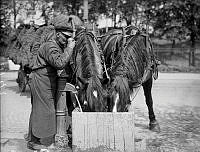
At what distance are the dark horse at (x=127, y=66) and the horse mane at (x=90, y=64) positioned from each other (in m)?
0.17

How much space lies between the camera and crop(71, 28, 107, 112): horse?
3520 mm

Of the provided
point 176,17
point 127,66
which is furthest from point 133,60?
point 176,17

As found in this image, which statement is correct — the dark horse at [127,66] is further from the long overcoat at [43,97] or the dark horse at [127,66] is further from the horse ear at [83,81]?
the long overcoat at [43,97]

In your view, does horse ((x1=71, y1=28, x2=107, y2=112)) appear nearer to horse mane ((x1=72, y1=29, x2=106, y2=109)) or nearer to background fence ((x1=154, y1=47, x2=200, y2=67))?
horse mane ((x1=72, y1=29, x2=106, y2=109))

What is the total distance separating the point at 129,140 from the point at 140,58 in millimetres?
1552

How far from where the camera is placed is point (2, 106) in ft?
25.8

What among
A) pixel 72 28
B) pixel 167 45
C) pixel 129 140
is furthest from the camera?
pixel 167 45

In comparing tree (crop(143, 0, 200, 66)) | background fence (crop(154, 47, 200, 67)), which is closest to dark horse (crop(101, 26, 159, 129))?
tree (crop(143, 0, 200, 66))

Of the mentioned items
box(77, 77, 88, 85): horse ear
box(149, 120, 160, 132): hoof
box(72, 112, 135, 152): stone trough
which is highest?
box(77, 77, 88, 85): horse ear

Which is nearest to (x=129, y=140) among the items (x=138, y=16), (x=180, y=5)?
(x=180, y=5)

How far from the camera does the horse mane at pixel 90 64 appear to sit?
140 inches

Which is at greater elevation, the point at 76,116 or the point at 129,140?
the point at 76,116

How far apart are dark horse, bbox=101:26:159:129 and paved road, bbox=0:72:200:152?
0.50 meters

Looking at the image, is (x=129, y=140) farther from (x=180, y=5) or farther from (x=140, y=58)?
(x=180, y=5)
